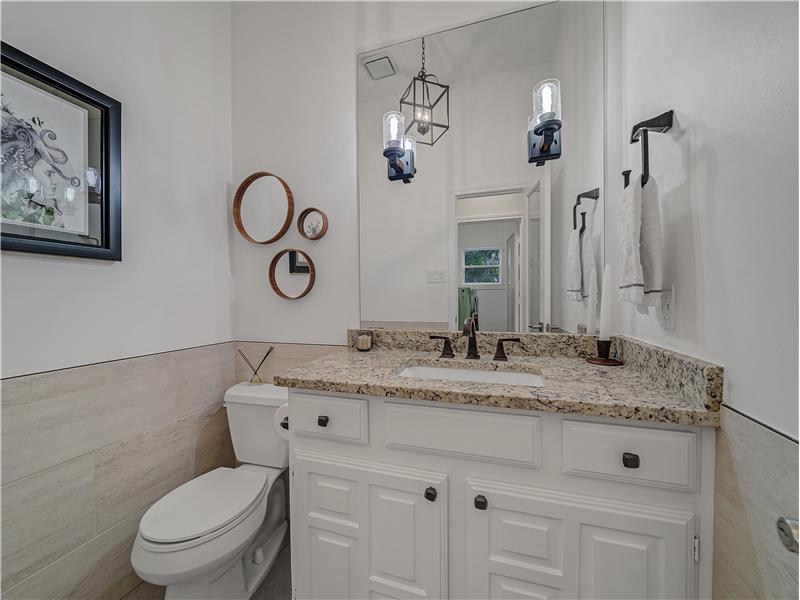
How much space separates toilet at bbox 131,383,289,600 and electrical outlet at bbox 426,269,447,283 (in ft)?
2.84

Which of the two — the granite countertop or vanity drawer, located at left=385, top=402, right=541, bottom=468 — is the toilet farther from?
vanity drawer, located at left=385, top=402, right=541, bottom=468

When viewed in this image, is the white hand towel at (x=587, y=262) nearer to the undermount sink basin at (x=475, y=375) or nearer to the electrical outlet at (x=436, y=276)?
the undermount sink basin at (x=475, y=375)

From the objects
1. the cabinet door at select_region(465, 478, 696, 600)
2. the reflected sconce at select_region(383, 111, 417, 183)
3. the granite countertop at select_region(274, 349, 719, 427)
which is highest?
the reflected sconce at select_region(383, 111, 417, 183)

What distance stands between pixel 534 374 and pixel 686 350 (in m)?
0.45

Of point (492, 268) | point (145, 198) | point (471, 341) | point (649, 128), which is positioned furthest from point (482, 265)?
point (145, 198)

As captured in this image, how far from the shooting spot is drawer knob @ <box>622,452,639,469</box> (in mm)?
775

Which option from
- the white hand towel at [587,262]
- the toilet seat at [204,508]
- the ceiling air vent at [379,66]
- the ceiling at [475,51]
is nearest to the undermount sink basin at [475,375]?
the white hand towel at [587,262]

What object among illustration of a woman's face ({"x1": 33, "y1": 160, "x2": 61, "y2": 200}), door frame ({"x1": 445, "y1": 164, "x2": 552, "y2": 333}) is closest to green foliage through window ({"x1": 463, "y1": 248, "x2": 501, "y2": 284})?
door frame ({"x1": 445, "y1": 164, "x2": 552, "y2": 333})

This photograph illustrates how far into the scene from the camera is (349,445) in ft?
3.43

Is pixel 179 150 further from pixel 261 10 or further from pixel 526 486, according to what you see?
pixel 526 486

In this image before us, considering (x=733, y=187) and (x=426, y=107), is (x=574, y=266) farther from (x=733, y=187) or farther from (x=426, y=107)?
(x=426, y=107)

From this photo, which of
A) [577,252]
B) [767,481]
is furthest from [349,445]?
[577,252]

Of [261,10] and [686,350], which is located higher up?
[261,10]

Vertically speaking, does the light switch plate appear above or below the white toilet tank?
above
